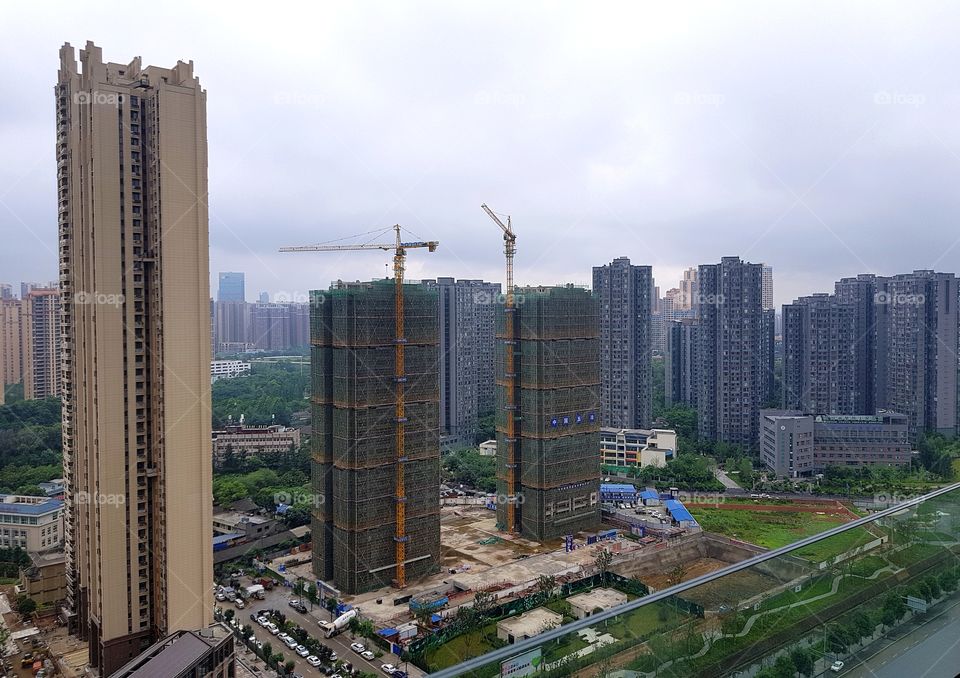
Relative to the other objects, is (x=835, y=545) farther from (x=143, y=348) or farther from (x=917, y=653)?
(x=143, y=348)

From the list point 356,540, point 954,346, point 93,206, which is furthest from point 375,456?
point 954,346

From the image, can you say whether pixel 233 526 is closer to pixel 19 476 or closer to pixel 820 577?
pixel 19 476

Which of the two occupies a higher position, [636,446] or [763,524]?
[636,446]

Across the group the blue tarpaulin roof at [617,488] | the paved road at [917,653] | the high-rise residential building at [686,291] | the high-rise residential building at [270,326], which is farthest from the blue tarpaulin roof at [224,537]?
the high-rise residential building at [686,291]

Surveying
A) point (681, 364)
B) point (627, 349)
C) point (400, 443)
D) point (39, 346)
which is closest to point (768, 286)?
point (681, 364)

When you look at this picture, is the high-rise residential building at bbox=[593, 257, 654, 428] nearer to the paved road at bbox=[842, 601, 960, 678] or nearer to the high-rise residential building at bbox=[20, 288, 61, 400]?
the high-rise residential building at bbox=[20, 288, 61, 400]

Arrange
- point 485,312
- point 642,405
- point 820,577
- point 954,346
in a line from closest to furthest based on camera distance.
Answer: point 820,577, point 954,346, point 642,405, point 485,312

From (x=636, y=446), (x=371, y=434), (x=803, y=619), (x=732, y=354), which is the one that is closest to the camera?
(x=803, y=619)
